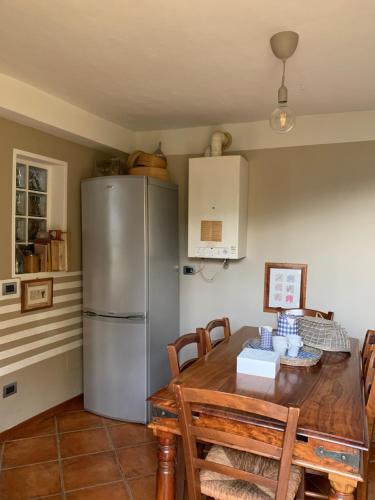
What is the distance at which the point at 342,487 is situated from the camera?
4.30 ft

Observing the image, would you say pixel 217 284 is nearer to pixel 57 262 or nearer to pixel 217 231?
pixel 217 231

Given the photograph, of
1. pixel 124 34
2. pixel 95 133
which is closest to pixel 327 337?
pixel 124 34

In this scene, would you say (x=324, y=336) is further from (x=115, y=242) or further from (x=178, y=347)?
(x=115, y=242)

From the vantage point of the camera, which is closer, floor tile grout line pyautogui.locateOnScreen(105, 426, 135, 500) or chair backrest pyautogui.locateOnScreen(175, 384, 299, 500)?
chair backrest pyautogui.locateOnScreen(175, 384, 299, 500)

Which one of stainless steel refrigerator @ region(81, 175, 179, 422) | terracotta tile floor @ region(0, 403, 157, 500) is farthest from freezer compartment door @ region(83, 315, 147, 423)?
terracotta tile floor @ region(0, 403, 157, 500)

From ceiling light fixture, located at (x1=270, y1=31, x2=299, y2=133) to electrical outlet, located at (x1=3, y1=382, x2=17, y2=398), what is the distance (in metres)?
2.46

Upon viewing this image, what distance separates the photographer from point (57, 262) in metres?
3.07

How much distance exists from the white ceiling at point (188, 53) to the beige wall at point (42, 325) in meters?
0.43

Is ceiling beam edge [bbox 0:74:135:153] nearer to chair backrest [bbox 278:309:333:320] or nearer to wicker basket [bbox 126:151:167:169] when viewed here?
wicker basket [bbox 126:151:167:169]

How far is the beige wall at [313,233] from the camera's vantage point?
10.1ft

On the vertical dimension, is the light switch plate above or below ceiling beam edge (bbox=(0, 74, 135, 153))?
below

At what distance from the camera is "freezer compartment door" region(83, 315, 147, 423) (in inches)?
118

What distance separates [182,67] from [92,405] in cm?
264

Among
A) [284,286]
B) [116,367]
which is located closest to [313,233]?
[284,286]
